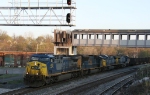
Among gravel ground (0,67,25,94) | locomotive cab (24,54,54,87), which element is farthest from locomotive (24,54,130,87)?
gravel ground (0,67,25,94)

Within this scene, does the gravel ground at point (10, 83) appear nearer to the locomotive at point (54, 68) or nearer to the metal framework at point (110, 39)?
the locomotive at point (54, 68)

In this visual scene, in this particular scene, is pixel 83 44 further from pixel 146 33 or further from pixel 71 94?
pixel 71 94

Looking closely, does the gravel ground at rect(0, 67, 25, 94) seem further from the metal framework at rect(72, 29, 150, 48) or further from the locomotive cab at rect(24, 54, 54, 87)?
the metal framework at rect(72, 29, 150, 48)

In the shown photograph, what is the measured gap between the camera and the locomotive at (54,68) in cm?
2172

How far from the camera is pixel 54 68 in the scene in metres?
23.6

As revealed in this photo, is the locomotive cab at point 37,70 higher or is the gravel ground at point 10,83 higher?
the locomotive cab at point 37,70

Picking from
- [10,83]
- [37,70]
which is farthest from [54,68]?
[10,83]

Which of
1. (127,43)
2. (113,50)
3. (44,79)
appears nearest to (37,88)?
(44,79)

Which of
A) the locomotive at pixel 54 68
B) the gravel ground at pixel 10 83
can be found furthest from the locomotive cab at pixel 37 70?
the gravel ground at pixel 10 83

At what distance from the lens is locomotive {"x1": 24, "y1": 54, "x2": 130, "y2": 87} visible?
71.3 ft

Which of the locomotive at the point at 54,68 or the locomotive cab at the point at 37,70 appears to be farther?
the locomotive at the point at 54,68

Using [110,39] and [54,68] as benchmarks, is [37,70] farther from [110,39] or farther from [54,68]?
[110,39]

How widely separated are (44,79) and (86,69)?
1249cm

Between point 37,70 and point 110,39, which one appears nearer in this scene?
point 37,70
